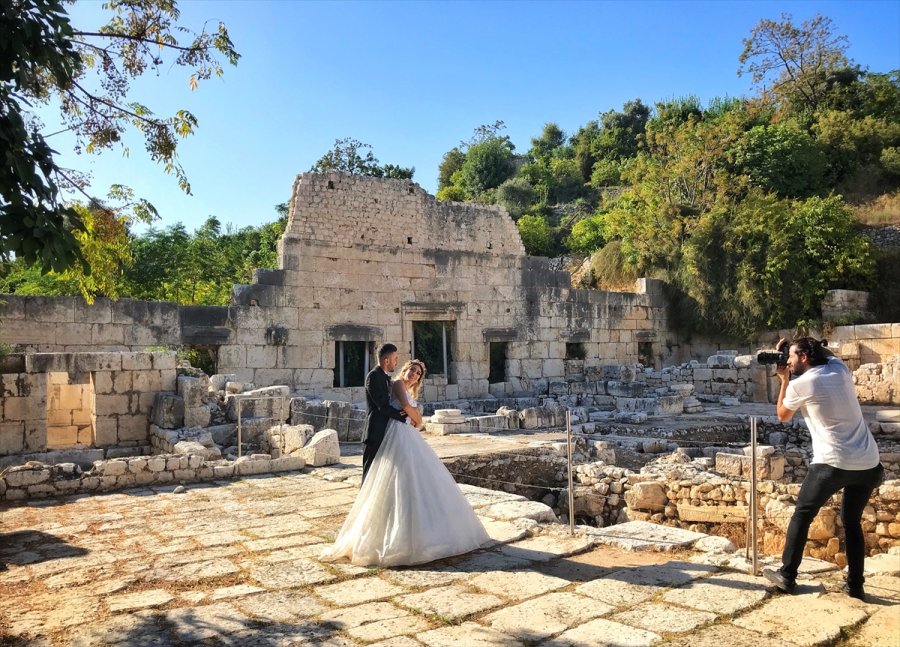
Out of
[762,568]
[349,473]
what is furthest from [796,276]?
[762,568]

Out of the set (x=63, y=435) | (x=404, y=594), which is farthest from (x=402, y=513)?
(x=63, y=435)

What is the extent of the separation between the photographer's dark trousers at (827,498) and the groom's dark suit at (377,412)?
273 cm

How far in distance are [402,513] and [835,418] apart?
292 cm

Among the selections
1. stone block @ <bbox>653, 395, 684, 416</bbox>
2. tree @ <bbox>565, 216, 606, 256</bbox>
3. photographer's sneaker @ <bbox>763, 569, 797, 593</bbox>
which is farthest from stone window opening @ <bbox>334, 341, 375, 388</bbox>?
tree @ <bbox>565, 216, 606, 256</bbox>

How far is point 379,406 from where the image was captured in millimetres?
5305

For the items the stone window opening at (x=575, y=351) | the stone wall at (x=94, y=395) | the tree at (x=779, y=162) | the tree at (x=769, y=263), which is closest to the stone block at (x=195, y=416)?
the stone wall at (x=94, y=395)

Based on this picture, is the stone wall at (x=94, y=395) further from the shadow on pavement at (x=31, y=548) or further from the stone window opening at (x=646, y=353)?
the stone window opening at (x=646, y=353)

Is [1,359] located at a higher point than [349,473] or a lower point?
higher

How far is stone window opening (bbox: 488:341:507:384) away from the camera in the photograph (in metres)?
19.6

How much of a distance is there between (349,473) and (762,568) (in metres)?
5.38

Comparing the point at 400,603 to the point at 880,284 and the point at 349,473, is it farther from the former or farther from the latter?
the point at 880,284

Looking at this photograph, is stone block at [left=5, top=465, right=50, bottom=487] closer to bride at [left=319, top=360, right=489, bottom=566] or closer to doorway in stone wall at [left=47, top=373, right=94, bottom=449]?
bride at [left=319, top=360, right=489, bottom=566]

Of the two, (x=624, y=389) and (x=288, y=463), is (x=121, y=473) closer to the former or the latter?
(x=288, y=463)

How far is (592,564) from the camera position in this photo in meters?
4.94
